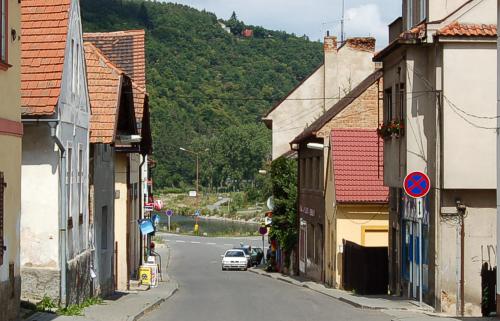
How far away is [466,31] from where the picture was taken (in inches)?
862

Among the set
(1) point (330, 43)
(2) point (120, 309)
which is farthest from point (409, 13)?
(1) point (330, 43)

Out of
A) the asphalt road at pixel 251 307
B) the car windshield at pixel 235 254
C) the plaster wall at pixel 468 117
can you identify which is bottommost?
the car windshield at pixel 235 254

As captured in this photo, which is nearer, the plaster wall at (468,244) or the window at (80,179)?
the plaster wall at (468,244)

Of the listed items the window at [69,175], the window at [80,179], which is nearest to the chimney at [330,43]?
the window at [80,179]

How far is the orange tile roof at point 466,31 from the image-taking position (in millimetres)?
21828

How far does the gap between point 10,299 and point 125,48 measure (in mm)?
24530

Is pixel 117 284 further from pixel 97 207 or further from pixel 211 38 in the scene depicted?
pixel 211 38

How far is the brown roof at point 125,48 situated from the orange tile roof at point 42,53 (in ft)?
60.2

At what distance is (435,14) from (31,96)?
9.37m

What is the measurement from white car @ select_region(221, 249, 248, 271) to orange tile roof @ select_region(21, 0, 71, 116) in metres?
40.8

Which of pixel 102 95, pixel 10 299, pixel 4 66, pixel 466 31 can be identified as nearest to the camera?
pixel 4 66

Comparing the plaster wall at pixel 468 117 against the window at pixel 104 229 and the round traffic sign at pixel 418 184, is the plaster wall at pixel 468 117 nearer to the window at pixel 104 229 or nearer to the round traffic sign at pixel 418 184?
the round traffic sign at pixel 418 184

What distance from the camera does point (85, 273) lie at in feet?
79.6

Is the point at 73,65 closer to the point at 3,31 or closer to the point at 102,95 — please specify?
the point at 102,95
